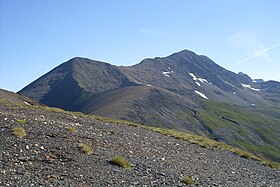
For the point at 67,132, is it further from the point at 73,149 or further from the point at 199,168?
the point at 199,168

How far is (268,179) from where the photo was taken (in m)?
26.1

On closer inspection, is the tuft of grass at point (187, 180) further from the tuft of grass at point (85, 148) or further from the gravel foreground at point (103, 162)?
the tuft of grass at point (85, 148)

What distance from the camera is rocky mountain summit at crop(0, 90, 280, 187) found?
1579cm

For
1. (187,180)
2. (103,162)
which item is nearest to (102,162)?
(103,162)

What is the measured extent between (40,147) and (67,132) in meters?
4.95

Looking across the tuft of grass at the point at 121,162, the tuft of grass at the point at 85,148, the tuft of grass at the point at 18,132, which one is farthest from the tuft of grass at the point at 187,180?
the tuft of grass at the point at 18,132

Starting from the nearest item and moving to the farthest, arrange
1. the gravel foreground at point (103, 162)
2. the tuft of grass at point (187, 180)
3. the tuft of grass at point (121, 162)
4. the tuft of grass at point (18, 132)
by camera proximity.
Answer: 1. the gravel foreground at point (103, 162)
2. the tuft of grass at point (187, 180)
3. the tuft of grass at point (121, 162)
4. the tuft of grass at point (18, 132)

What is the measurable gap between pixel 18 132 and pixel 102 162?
17.8 ft

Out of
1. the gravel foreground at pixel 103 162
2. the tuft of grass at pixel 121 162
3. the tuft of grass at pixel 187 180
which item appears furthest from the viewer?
the tuft of grass at pixel 121 162

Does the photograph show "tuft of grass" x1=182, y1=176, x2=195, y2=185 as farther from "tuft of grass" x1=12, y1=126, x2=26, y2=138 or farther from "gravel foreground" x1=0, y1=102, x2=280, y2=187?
"tuft of grass" x1=12, y1=126, x2=26, y2=138

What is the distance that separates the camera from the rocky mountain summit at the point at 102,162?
15.8 m

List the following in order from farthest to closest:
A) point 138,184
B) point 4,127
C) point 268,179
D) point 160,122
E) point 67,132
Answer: point 160,122 → point 268,179 → point 67,132 → point 4,127 → point 138,184

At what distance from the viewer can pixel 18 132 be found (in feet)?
66.5

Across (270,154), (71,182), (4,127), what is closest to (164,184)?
(71,182)
